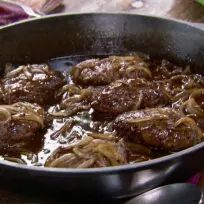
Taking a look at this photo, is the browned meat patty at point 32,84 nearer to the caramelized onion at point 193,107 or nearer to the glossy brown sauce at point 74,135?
the glossy brown sauce at point 74,135

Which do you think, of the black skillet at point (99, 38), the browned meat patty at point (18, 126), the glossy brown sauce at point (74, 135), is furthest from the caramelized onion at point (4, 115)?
the black skillet at point (99, 38)

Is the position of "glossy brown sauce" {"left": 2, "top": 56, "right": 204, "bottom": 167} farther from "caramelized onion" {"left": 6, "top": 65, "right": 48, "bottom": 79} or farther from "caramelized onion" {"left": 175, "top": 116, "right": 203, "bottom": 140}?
"caramelized onion" {"left": 6, "top": 65, "right": 48, "bottom": 79}

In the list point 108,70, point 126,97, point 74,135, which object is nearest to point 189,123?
point 126,97

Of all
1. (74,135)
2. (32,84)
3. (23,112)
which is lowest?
(74,135)

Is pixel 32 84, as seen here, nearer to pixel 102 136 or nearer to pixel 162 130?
pixel 102 136

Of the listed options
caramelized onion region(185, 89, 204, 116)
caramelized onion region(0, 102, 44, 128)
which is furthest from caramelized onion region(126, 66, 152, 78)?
caramelized onion region(0, 102, 44, 128)
